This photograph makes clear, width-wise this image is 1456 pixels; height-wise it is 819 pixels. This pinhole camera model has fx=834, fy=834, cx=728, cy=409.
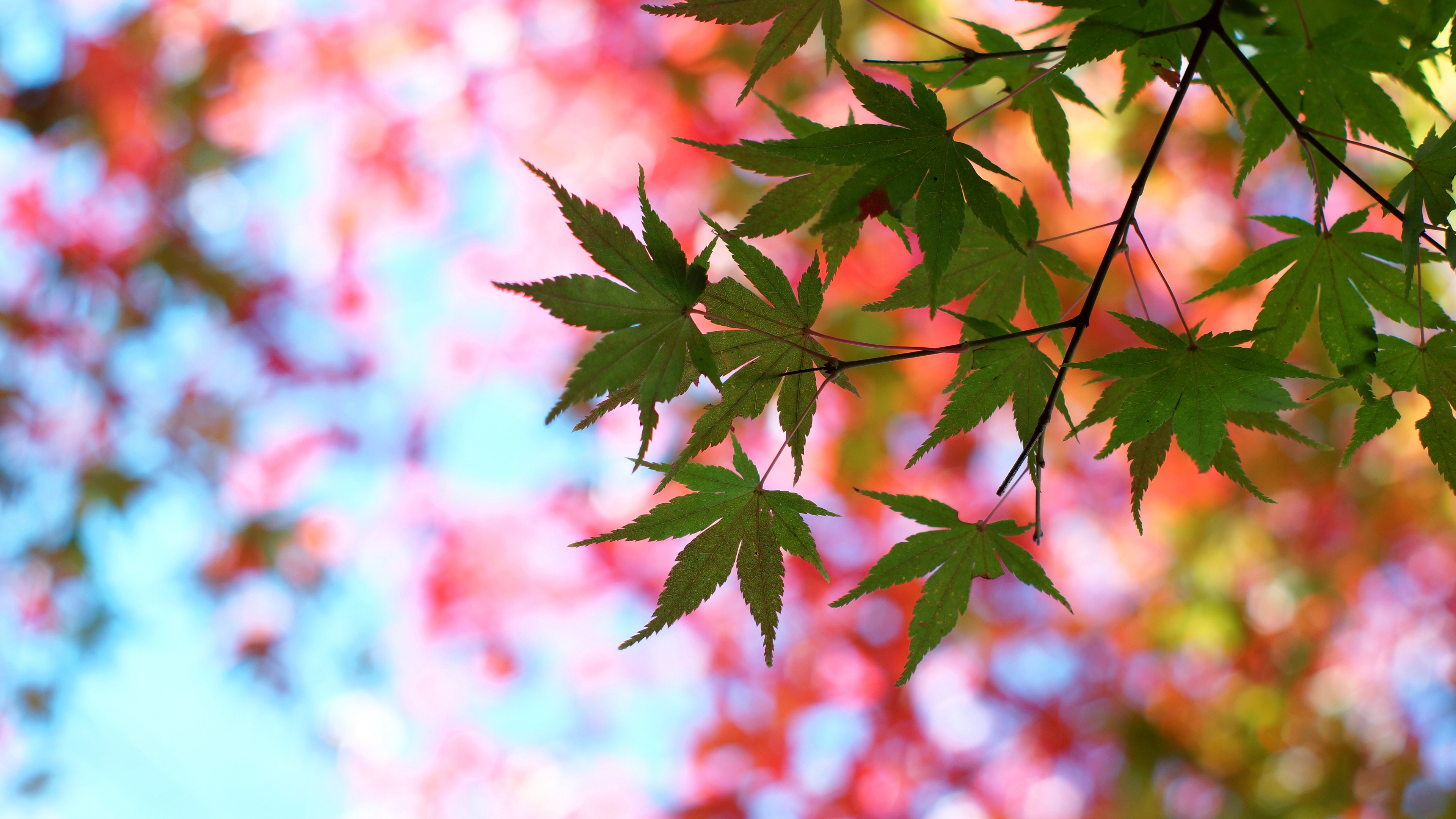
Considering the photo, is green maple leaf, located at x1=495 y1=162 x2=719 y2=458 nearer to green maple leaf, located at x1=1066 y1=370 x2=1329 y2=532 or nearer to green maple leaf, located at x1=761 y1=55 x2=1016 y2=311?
green maple leaf, located at x1=761 y1=55 x2=1016 y2=311

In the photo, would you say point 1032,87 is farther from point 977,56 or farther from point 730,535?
point 730,535

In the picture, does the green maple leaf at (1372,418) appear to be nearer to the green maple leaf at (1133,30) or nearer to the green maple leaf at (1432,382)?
the green maple leaf at (1432,382)

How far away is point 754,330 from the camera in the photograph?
769 mm

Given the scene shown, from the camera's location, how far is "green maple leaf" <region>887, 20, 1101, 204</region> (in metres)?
0.91

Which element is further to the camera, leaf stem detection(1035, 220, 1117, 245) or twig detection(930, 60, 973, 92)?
twig detection(930, 60, 973, 92)

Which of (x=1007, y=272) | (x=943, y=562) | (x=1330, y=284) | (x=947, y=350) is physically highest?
(x=1007, y=272)

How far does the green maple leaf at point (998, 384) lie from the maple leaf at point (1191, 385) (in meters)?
0.09

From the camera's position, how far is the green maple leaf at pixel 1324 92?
879 millimetres

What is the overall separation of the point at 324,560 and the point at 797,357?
11.6 ft

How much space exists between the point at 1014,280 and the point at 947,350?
30 cm

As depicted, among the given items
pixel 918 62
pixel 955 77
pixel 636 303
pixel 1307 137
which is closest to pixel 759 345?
pixel 636 303

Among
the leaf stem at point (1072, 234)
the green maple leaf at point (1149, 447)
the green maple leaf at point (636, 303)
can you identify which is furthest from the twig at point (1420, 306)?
the green maple leaf at point (636, 303)

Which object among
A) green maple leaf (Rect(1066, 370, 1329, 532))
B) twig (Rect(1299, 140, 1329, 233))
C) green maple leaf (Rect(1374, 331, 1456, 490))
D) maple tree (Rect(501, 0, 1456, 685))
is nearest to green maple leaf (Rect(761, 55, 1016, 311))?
maple tree (Rect(501, 0, 1456, 685))

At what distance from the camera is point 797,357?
792 millimetres
